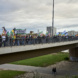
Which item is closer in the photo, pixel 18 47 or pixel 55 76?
pixel 18 47

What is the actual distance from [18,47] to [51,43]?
7940mm

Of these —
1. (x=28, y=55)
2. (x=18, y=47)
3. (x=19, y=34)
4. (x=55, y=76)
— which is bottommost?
(x=55, y=76)

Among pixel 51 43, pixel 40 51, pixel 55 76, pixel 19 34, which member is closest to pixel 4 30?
pixel 19 34

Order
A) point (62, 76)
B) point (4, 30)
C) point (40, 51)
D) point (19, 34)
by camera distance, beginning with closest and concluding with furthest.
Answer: point (4, 30), point (19, 34), point (40, 51), point (62, 76)

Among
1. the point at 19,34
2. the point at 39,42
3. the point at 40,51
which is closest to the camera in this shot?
the point at 19,34

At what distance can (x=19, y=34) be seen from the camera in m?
15.2

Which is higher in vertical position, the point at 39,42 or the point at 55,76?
the point at 39,42

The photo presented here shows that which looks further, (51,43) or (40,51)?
(51,43)

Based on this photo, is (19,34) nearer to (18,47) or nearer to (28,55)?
(18,47)

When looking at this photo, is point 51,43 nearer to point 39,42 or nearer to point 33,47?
point 39,42

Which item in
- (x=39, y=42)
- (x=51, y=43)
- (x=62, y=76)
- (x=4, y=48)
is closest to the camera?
(x=4, y=48)

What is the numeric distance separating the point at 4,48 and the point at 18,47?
1900mm

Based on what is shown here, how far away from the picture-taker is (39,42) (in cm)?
1817

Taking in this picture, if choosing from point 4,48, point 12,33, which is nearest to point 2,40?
point 4,48
